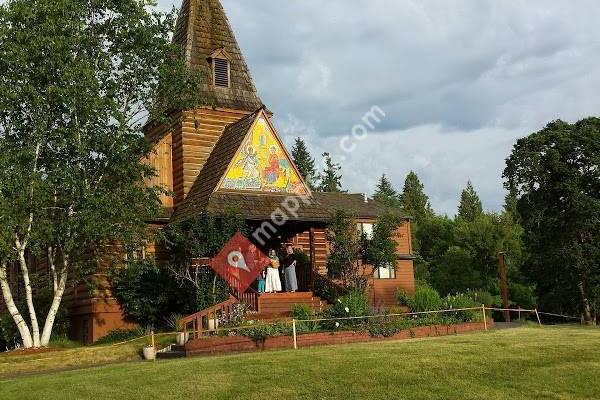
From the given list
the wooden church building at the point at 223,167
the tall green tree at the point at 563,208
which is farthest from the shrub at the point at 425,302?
the tall green tree at the point at 563,208

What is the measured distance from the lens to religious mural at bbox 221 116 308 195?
2555 cm

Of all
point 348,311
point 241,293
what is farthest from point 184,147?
point 348,311

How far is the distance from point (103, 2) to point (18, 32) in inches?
128

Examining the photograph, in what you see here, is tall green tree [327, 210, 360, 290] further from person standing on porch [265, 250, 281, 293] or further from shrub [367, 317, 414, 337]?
shrub [367, 317, 414, 337]

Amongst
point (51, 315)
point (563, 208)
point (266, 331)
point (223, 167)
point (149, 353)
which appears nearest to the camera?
point (266, 331)

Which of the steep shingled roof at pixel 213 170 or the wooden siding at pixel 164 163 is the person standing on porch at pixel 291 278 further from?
the wooden siding at pixel 164 163

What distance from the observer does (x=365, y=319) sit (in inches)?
763

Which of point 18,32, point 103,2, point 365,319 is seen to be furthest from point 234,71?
point 365,319

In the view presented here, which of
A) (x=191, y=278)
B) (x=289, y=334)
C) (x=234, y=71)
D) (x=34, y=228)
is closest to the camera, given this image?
(x=289, y=334)

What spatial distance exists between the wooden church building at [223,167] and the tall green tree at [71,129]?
8.34 ft

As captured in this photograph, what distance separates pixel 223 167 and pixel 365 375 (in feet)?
46.7

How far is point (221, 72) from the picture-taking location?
30.5m

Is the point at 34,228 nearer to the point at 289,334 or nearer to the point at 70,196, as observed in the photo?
the point at 70,196

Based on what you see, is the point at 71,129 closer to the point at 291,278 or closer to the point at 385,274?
the point at 291,278
